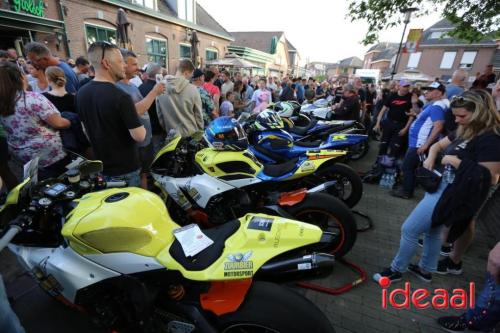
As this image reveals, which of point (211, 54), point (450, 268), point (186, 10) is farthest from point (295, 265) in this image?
point (211, 54)

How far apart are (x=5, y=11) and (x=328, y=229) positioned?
10964 mm

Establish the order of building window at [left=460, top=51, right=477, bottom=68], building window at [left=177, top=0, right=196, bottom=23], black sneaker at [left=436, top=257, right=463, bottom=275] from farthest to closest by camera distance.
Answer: building window at [left=460, top=51, right=477, bottom=68] → building window at [left=177, top=0, right=196, bottom=23] → black sneaker at [left=436, top=257, right=463, bottom=275]

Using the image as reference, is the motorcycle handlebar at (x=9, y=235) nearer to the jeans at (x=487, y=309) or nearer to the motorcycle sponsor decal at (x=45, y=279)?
the motorcycle sponsor decal at (x=45, y=279)

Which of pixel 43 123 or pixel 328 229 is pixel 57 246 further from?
pixel 328 229

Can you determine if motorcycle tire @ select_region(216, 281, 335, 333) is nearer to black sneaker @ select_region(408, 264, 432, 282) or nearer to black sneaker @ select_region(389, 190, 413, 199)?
black sneaker @ select_region(408, 264, 432, 282)

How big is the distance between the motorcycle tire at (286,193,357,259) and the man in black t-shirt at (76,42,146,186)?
63.7 inches

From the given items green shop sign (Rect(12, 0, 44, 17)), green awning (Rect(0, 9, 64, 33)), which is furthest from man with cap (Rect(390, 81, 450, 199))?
green shop sign (Rect(12, 0, 44, 17))

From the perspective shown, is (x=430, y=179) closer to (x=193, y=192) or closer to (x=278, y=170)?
(x=278, y=170)

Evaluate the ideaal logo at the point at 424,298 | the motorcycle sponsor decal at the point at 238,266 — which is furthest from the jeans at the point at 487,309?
the motorcycle sponsor decal at the point at 238,266

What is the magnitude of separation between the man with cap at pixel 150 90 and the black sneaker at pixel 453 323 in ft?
11.9

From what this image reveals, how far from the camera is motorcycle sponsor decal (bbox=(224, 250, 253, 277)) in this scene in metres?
1.37

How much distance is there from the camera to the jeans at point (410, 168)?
4232 mm

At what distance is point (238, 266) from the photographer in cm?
139

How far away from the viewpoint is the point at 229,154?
286 centimetres
